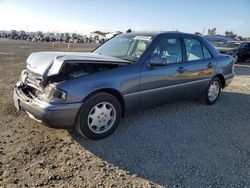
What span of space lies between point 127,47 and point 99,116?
5.27 ft

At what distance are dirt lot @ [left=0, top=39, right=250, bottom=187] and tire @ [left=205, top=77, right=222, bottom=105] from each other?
806 millimetres

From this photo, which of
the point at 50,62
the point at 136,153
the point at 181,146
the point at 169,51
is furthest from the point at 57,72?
the point at 169,51

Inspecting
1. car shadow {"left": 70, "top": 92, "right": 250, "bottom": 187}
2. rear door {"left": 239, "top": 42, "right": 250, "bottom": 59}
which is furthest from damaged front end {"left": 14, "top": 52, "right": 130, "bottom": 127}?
rear door {"left": 239, "top": 42, "right": 250, "bottom": 59}

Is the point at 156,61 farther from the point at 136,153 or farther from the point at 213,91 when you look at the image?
the point at 213,91

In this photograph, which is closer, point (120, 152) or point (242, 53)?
point (120, 152)

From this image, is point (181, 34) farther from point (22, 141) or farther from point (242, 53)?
point (242, 53)

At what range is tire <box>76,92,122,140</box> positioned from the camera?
13.3 feet

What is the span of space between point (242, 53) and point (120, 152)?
15.0 meters

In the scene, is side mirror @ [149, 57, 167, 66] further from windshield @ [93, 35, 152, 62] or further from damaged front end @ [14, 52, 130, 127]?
damaged front end @ [14, 52, 130, 127]

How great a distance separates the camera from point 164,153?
394 cm

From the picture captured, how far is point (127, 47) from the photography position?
5.19 m

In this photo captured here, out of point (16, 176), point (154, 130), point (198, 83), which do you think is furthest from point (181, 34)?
point (16, 176)

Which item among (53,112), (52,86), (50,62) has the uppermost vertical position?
(50,62)

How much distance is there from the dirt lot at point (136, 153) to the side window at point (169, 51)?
3.72 feet
